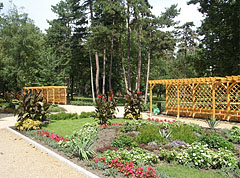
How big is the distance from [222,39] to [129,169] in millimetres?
17729

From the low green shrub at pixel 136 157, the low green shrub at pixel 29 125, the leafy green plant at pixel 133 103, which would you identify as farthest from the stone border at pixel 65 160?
the leafy green plant at pixel 133 103

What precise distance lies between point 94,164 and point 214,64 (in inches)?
688

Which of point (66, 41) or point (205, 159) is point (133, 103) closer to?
point (205, 159)

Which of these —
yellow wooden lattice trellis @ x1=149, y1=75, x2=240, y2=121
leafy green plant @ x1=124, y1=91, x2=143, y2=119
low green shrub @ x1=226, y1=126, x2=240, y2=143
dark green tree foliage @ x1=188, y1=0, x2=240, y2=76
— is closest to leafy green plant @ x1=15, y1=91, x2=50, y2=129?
leafy green plant @ x1=124, y1=91, x2=143, y2=119

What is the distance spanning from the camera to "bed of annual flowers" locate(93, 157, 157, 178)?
138 inches

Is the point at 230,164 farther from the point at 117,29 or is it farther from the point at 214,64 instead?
the point at 117,29

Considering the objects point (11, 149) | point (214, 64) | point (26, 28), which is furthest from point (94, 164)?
point (26, 28)

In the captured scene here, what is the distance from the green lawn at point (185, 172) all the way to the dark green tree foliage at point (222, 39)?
15264 mm

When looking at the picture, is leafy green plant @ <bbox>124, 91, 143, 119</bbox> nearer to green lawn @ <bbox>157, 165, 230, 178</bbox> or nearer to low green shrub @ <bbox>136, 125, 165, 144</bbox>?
low green shrub @ <bbox>136, 125, 165, 144</bbox>

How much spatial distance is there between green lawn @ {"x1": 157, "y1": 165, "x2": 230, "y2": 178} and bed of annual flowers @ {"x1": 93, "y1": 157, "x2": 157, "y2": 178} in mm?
414

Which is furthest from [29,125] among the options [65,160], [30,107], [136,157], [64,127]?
[136,157]

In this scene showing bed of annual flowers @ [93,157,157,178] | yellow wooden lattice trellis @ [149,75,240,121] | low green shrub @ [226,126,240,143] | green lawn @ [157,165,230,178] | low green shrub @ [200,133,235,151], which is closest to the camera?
bed of annual flowers @ [93,157,157,178]

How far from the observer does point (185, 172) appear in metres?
3.90

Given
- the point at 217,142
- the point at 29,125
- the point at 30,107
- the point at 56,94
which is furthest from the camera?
the point at 56,94
